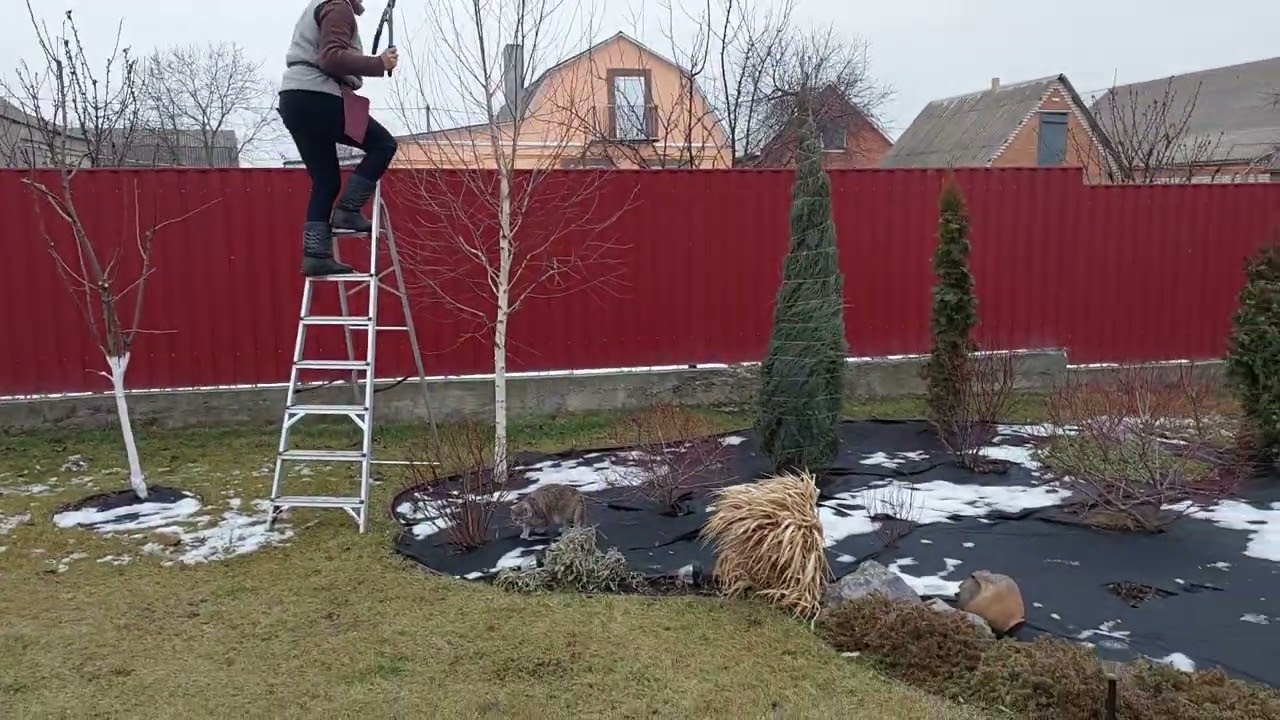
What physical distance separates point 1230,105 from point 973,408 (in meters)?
32.4

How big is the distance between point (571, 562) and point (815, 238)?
2.68 metres

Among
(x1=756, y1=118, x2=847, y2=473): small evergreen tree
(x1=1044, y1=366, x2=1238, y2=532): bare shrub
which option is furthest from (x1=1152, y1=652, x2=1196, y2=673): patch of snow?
(x1=756, y1=118, x2=847, y2=473): small evergreen tree

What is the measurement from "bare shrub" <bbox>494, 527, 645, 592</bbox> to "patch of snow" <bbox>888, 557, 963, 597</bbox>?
1.31 m

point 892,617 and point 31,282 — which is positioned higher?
point 31,282

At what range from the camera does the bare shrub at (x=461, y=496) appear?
5145 mm

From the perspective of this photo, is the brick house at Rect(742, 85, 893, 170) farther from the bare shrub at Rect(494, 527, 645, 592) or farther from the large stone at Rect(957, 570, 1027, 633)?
the large stone at Rect(957, 570, 1027, 633)

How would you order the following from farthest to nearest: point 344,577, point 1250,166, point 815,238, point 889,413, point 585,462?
point 1250,166 → point 889,413 → point 585,462 → point 815,238 → point 344,577

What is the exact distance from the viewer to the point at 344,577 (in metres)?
4.80

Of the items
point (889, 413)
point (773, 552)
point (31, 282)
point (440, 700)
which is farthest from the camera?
point (889, 413)

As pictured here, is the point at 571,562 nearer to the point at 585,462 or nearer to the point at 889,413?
the point at 585,462

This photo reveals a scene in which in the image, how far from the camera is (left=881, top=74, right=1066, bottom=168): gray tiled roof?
29.6m

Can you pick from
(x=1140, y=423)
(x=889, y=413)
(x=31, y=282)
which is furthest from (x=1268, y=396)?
(x=31, y=282)

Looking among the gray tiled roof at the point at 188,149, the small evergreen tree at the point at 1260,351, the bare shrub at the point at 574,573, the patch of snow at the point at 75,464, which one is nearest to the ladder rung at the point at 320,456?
the bare shrub at the point at 574,573

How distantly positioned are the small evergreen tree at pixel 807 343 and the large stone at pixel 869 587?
150 cm
